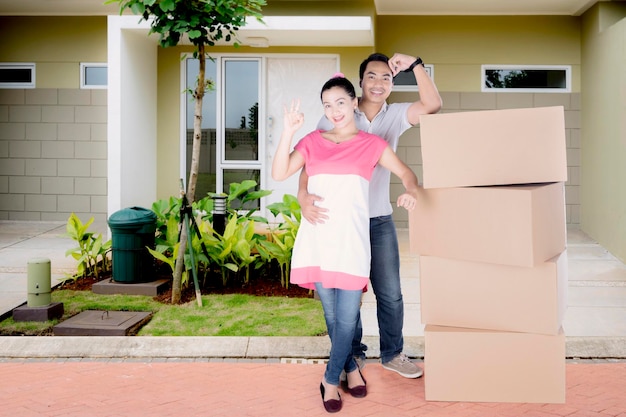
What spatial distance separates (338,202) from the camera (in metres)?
3.67

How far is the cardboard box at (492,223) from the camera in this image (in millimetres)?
3416

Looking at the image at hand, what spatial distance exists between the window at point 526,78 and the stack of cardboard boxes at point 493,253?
22.5 ft

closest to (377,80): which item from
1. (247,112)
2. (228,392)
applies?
(228,392)

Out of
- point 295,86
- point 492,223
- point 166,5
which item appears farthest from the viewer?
point 295,86

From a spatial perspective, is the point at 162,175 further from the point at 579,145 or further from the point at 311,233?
the point at 311,233

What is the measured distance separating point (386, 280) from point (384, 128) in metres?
0.81

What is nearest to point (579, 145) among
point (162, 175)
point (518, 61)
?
point (518, 61)

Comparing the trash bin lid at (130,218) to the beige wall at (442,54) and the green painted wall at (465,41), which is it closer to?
the beige wall at (442,54)

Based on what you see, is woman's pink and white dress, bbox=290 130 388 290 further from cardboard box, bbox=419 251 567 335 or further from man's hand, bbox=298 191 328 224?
cardboard box, bbox=419 251 567 335

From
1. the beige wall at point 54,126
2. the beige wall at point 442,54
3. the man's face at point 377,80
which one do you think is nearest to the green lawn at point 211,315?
the man's face at point 377,80

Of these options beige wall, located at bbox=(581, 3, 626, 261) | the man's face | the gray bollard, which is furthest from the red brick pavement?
beige wall, located at bbox=(581, 3, 626, 261)

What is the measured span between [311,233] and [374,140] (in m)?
0.55

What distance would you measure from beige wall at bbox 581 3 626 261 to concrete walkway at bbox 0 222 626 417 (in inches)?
111

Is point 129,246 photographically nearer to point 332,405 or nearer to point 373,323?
point 373,323
